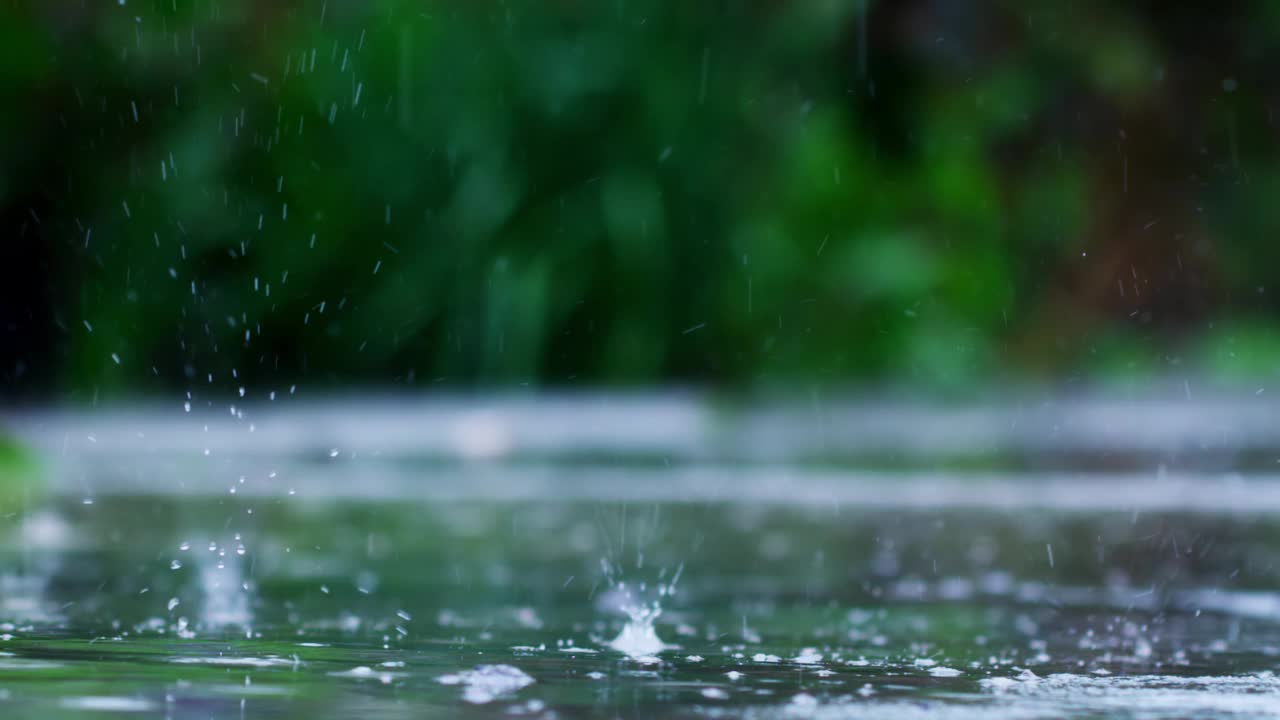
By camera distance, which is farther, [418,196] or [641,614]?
[418,196]

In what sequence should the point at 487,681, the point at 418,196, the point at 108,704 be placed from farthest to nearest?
the point at 418,196 < the point at 487,681 < the point at 108,704

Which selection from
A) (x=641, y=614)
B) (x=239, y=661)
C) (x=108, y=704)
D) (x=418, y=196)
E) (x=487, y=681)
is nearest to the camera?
(x=108, y=704)

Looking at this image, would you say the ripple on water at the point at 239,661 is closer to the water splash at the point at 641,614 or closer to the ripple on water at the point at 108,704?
the ripple on water at the point at 108,704

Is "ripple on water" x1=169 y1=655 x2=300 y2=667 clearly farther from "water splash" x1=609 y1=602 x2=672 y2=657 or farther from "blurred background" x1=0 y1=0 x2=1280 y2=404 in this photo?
"blurred background" x1=0 y1=0 x2=1280 y2=404

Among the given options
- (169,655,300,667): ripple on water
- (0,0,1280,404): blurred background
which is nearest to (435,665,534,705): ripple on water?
(169,655,300,667): ripple on water

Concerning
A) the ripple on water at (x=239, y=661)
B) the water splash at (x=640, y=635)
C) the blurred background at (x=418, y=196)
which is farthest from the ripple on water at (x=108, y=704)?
the blurred background at (x=418, y=196)

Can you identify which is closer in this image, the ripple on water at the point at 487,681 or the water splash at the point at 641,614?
the ripple on water at the point at 487,681

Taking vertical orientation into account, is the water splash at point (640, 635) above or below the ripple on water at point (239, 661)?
above

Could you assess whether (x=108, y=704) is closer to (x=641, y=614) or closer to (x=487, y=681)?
(x=487, y=681)

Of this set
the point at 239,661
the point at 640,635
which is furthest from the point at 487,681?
the point at 640,635

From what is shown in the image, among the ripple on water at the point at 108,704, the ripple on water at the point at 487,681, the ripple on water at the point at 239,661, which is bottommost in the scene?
the ripple on water at the point at 108,704

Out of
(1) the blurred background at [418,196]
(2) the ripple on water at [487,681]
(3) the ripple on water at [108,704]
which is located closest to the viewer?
(3) the ripple on water at [108,704]

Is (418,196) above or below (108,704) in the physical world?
above

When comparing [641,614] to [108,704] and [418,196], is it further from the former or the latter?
[418,196]
